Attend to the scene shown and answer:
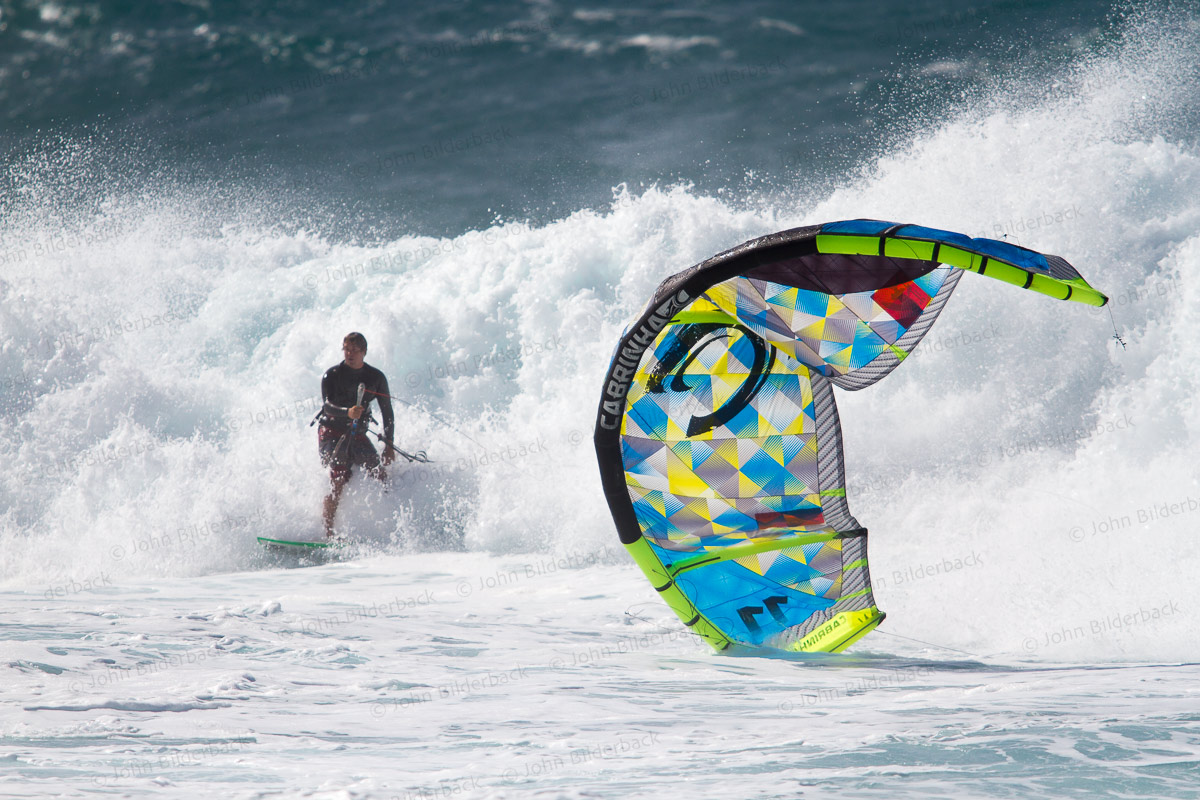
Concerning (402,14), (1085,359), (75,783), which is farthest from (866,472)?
(402,14)

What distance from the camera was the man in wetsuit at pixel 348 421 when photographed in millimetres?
7734

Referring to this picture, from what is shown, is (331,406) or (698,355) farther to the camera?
(331,406)

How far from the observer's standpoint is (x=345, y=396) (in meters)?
7.82

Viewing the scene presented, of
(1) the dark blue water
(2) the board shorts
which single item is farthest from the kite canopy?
(1) the dark blue water

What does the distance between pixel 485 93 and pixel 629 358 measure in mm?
12390

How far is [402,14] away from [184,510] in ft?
40.4

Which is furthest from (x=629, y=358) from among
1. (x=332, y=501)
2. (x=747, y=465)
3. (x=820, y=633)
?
(x=332, y=501)

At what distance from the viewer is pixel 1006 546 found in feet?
18.2

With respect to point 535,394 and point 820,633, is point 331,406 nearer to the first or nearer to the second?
point 535,394

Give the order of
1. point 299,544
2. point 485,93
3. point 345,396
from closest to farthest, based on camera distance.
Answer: point 299,544 → point 345,396 → point 485,93

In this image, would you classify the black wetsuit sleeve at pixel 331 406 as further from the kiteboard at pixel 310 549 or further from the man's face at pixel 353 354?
the kiteboard at pixel 310 549

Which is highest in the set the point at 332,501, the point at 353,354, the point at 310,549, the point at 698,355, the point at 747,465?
the point at 353,354

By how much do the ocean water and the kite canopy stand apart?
1.29 feet

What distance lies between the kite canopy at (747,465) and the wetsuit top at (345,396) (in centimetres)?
376
